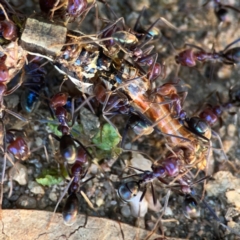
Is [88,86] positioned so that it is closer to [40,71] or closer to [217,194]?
[40,71]

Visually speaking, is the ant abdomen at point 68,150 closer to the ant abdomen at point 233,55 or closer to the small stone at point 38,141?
the small stone at point 38,141

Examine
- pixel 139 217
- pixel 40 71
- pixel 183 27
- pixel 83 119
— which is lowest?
pixel 139 217

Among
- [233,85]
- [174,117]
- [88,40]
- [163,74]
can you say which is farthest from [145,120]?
[233,85]

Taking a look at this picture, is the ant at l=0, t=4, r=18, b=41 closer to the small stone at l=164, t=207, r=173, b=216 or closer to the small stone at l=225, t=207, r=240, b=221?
the small stone at l=164, t=207, r=173, b=216

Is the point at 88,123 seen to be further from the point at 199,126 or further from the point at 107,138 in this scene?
the point at 199,126

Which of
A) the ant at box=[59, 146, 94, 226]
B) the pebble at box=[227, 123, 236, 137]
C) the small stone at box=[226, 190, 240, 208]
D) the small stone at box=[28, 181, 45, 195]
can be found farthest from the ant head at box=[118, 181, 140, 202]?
the pebble at box=[227, 123, 236, 137]

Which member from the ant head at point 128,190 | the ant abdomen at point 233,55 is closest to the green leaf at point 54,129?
the ant head at point 128,190

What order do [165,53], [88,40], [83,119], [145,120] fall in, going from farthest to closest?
[165,53]
[83,119]
[145,120]
[88,40]
